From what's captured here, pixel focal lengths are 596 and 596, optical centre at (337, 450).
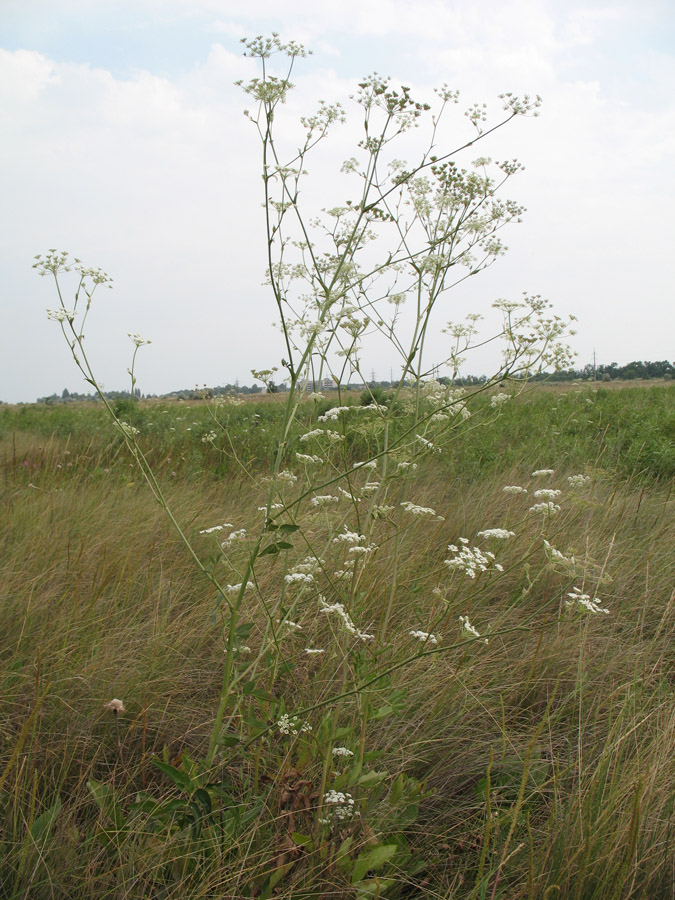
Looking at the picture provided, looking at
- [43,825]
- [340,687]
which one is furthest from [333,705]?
[43,825]

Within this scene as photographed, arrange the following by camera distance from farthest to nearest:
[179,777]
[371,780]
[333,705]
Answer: [333,705] < [371,780] < [179,777]

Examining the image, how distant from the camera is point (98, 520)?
153 inches

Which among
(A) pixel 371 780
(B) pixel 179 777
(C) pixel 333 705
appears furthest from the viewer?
(C) pixel 333 705

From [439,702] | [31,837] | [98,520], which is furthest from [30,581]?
[439,702]

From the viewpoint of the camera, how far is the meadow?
5.37ft

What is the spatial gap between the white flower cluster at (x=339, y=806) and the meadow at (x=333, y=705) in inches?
0.5

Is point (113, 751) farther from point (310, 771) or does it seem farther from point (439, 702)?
point (439, 702)

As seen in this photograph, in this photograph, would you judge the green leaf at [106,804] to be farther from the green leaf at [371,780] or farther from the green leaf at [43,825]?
the green leaf at [371,780]

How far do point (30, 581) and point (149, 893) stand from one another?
68.1 inches

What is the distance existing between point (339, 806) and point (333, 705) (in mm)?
424

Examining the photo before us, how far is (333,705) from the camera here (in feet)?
7.21

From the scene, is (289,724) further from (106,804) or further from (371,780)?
(106,804)

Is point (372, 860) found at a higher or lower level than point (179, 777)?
lower

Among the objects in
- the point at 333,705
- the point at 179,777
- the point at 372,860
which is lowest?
the point at 372,860
